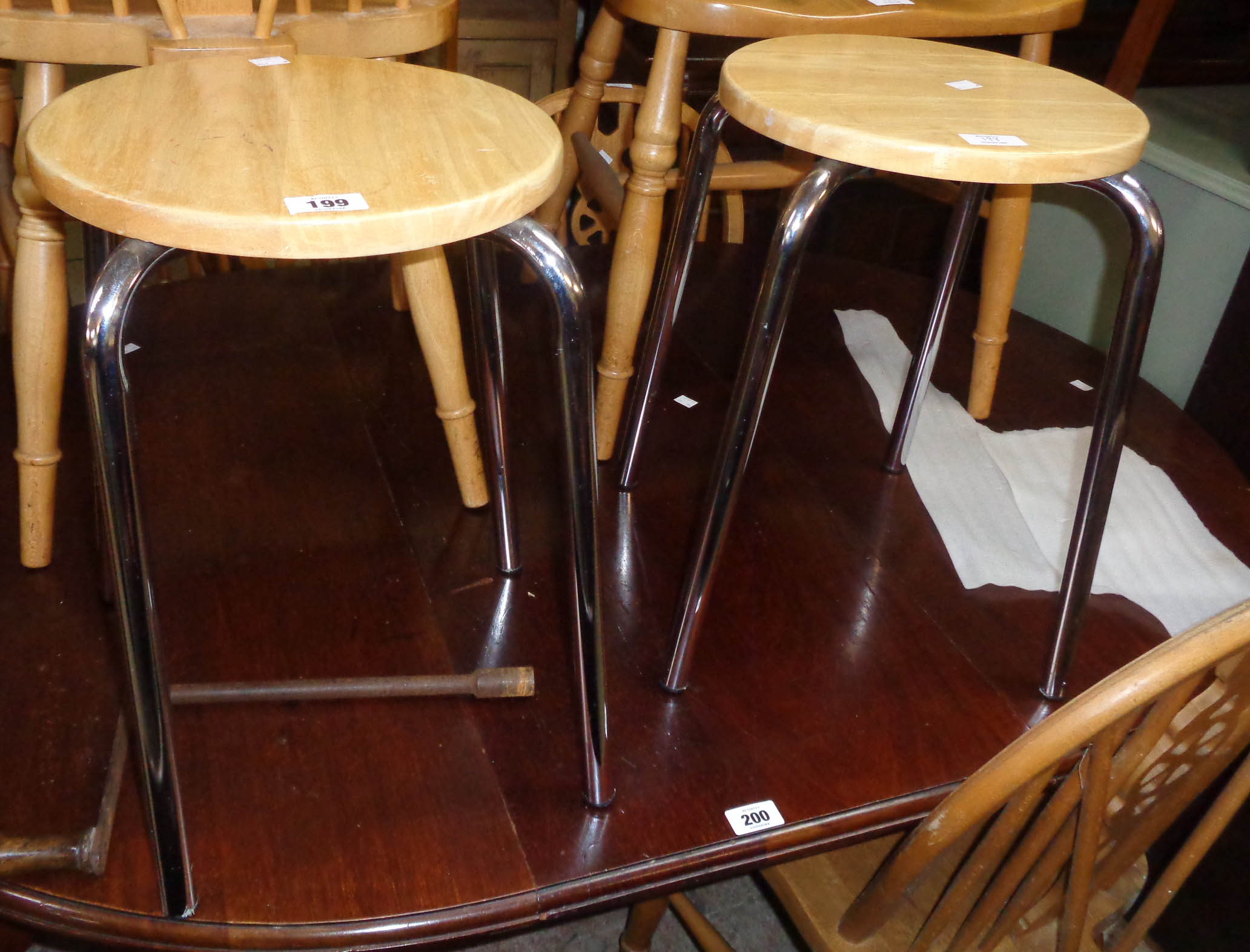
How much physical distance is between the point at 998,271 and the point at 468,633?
0.67 metres

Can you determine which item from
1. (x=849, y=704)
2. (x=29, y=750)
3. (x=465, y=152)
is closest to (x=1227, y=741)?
(x=849, y=704)

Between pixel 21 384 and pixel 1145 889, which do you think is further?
pixel 1145 889

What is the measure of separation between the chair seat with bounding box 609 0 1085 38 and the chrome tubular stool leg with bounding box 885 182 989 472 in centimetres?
14

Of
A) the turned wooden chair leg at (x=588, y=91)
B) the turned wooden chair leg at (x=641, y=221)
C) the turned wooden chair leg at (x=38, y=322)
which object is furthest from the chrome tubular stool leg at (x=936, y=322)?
the turned wooden chair leg at (x=38, y=322)

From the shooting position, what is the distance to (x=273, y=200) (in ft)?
1.57

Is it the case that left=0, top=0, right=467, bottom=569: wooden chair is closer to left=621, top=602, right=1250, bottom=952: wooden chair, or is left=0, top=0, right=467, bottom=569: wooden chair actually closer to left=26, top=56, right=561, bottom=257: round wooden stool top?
left=26, top=56, right=561, bottom=257: round wooden stool top

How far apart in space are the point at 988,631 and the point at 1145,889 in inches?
11.2

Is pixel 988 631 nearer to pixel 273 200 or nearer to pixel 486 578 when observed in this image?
pixel 486 578

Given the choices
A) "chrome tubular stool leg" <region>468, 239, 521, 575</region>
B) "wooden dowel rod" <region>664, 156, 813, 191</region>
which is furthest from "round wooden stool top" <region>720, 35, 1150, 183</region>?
"wooden dowel rod" <region>664, 156, 813, 191</region>

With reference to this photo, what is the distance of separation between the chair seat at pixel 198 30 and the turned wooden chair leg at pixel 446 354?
0.17 meters

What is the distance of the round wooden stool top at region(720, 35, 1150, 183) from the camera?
61 cm

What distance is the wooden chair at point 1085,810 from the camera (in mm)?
439

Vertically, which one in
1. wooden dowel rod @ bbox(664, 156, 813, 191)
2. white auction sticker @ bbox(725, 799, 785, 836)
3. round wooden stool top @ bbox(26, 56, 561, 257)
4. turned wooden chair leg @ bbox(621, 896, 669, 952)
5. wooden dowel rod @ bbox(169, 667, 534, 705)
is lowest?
turned wooden chair leg @ bbox(621, 896, 669, 952)

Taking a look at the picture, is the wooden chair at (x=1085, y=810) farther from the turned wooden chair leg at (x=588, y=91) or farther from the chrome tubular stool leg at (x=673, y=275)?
the turned wooden chair leg at (x=588, y=91)
